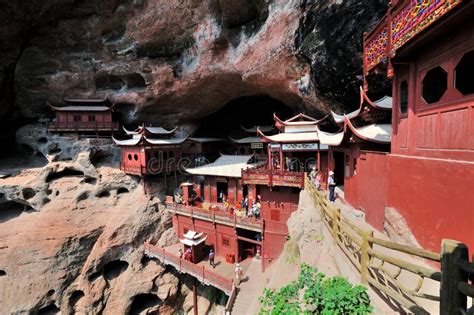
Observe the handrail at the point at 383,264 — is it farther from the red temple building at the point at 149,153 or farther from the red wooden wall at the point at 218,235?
the red temple building at the point at 149,153

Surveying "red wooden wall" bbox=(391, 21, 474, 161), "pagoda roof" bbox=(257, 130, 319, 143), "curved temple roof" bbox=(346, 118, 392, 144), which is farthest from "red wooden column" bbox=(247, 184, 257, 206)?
"red wooden wall" bbox=(391, 21, 474, 161)

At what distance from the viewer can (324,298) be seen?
4.02 meters

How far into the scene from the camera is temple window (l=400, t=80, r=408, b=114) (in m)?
6.86

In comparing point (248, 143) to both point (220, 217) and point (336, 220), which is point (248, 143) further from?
point (336, 220)

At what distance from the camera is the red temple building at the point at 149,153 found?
21500 mm

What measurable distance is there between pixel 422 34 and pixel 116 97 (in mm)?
26958

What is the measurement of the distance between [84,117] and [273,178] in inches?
839

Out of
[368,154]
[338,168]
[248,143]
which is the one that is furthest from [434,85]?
[248,143]

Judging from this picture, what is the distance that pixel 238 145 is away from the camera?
28.5 metres

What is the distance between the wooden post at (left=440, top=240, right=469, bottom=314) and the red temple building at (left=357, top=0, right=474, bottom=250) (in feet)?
7.93

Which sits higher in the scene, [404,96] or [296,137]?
[404,96]

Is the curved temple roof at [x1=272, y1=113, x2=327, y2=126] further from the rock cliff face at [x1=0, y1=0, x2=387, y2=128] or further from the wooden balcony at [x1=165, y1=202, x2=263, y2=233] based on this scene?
the wooden balcony at [x1=165, y1=202, x2=263, y2=233]

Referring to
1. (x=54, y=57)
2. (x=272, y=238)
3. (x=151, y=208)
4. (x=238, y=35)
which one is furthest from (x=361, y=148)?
(x=54, y=57)

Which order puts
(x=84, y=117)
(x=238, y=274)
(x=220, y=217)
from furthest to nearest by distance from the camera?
(x=84, y=117) → (x=220, y=217) → (x=238, y=274)
